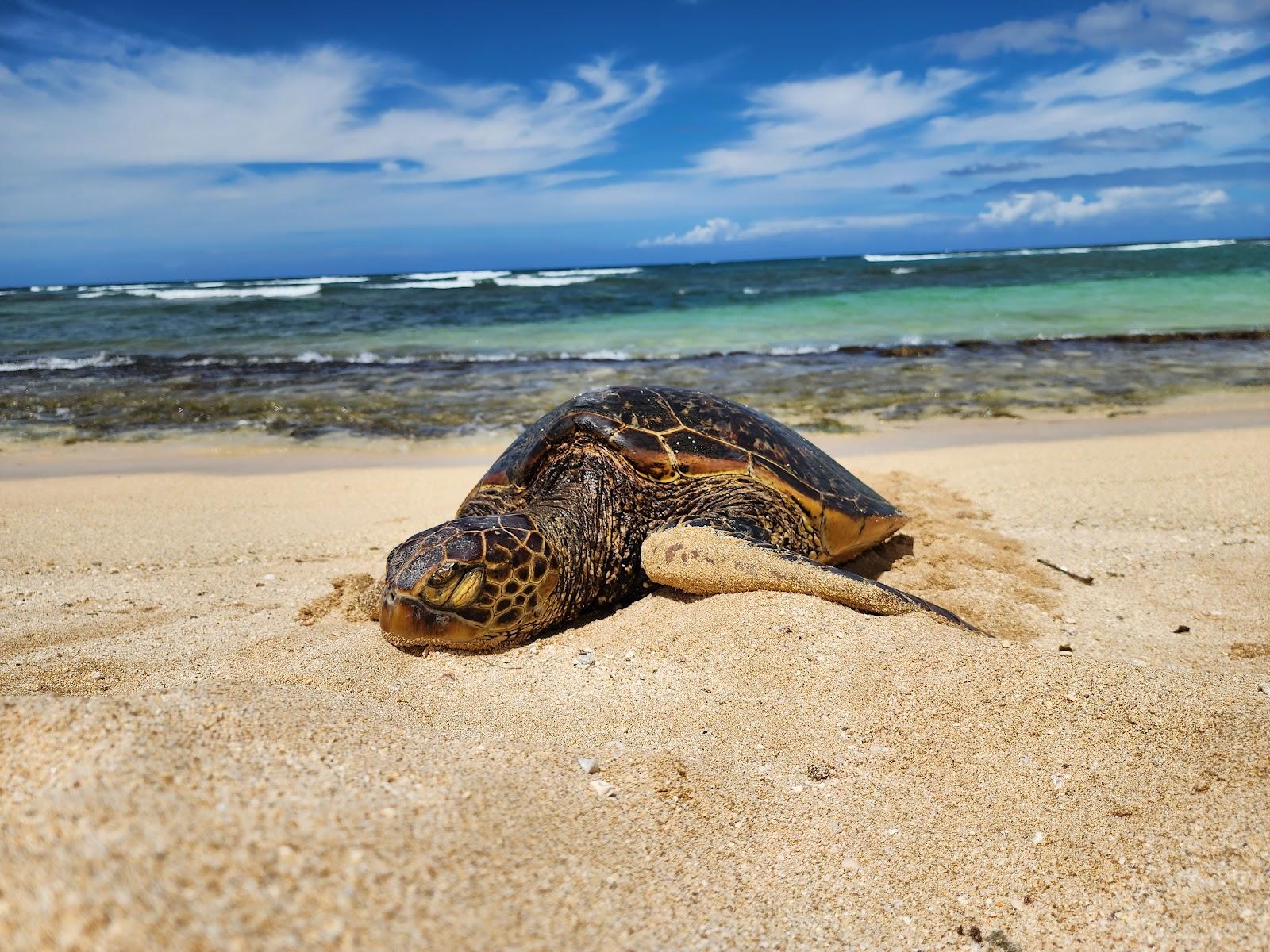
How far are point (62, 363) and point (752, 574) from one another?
16471 mm

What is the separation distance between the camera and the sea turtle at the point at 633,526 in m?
2.81

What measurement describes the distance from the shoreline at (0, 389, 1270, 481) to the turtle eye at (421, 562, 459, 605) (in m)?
4.06

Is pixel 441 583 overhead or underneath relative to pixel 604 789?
overhead

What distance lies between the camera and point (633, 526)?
3479 mm

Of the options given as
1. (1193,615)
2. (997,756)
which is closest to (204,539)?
(997,756)

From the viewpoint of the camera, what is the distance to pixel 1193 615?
3.39m

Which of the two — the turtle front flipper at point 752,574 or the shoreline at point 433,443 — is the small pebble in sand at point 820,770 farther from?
the shoreline at point 433,443

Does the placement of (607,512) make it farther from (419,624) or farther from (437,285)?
(437,285)

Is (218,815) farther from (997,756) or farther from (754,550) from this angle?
(754,550)

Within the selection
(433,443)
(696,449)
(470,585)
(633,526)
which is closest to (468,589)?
(470,585)

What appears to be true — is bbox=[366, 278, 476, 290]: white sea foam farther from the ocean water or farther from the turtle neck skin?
the turtle neck skin

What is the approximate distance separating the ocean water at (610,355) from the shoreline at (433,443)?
437 mm

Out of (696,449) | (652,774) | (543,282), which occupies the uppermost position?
(543,282)

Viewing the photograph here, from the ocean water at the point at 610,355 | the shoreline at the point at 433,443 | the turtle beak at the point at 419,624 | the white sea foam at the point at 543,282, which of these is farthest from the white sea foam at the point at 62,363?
the white sea foam at the point at 543,282
